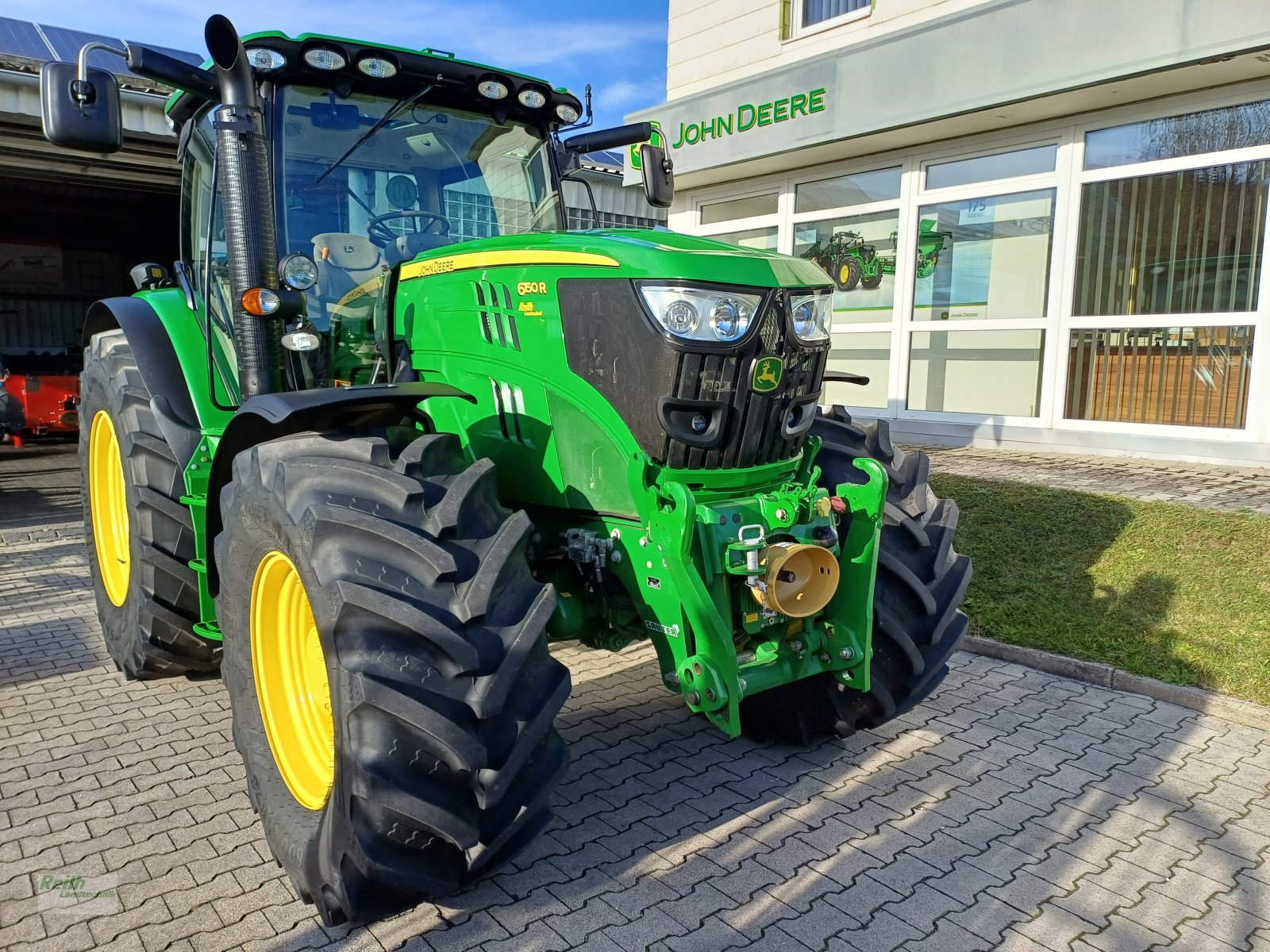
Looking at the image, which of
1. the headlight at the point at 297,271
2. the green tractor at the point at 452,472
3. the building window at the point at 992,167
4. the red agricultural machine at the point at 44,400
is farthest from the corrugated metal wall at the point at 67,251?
the headlight at the point at 297,271

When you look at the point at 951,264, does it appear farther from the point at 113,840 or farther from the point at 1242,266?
the point at 113,840

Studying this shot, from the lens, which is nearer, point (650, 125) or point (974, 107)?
point (650, 125)

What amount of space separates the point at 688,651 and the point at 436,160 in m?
2.27

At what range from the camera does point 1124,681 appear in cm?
426

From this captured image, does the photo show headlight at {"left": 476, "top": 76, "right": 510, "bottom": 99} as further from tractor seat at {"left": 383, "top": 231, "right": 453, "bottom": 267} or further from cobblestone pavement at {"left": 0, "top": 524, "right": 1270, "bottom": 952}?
cobblestone pavement at {"left": 0, "top": 524, "right": 1270, "bottom": 952}

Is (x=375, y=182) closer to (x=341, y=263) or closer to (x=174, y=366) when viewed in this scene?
(x=341, y=263)

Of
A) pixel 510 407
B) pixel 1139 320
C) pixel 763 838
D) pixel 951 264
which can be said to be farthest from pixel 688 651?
pixel 951 264

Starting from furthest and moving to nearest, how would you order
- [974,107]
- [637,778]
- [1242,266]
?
1. [974,107]
2. [1242,266]
3. [637,778]

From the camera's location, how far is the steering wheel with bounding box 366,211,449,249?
3.60 m

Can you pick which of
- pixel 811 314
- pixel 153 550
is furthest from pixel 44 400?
pixel 811 314

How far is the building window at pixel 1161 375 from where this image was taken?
759 centimetres

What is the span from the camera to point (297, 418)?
9.06 feet

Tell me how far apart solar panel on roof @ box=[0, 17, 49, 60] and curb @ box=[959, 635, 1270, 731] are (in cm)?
986

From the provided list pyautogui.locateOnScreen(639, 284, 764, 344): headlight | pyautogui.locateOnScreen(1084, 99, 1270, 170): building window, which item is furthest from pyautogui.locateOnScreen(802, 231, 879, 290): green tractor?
pyautogui.locateOnScreen(639, 284, 764, 344): headlight
